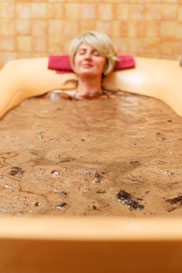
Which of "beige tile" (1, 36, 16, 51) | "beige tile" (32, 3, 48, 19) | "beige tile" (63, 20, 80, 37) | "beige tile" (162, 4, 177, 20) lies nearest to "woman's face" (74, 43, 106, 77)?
"beige tile" (63, 20, 80, 37)

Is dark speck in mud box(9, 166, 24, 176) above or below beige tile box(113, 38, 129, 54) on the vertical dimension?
below

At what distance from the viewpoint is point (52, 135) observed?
1.66 meters

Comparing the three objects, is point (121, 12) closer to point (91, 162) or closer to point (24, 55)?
point (24, 55)

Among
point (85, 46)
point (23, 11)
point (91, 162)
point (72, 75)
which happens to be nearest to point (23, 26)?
point (23, 11)

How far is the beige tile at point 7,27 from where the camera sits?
308 cm

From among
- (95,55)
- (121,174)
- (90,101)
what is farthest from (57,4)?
(121,174)

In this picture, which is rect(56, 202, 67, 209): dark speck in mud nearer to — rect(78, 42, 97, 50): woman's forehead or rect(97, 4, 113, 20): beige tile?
rect(78, 42, 97, 50): woman's forehead

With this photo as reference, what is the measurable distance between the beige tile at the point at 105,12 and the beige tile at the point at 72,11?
0.19 meters

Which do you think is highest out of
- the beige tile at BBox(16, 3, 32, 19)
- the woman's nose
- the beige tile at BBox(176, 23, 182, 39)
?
the beige tile at BBox(16, 3, 32, 19)

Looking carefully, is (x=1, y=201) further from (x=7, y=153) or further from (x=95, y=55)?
(x=95, y=55)

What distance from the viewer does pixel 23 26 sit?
3.11m

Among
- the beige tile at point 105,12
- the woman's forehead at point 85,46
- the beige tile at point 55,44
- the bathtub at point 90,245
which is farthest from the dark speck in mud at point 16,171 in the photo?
the beige tile at point 105,12

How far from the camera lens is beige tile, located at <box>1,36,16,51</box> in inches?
123

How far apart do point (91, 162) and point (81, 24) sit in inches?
82.6
